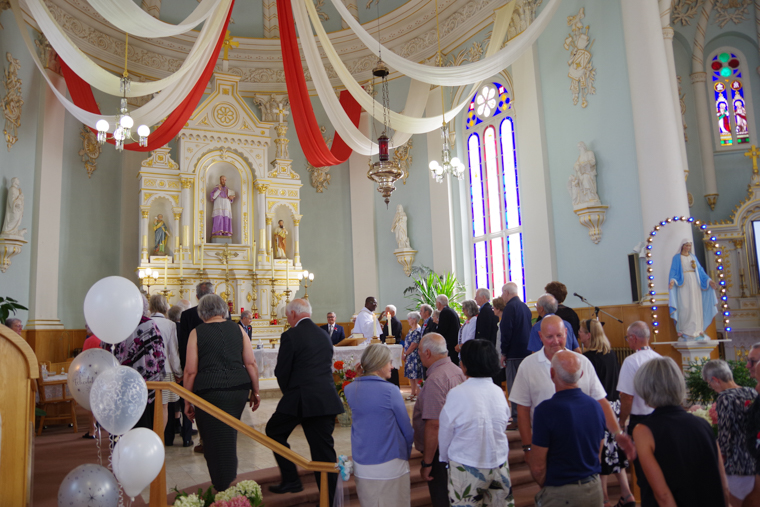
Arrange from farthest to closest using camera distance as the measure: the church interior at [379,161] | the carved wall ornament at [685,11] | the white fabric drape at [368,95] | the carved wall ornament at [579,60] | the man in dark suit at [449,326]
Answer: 1. the carved wall ornament at [685,11]
2. the carved wall ornament at [579,60]
3. the church interior at [379,161]
4. the white fabric drape at [368,95]
5. the man in dark suit at [449,326]

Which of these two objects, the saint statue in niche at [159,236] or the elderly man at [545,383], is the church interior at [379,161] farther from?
the elderly man at [545,383]

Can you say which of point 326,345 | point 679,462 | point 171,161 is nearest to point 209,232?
point 171,161

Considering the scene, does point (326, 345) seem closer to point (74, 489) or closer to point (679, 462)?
point (74, 489)

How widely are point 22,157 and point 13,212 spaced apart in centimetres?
124

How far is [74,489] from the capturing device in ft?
11.0

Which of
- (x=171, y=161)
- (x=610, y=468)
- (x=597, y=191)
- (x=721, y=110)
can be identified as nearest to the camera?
(x=610, y=468)

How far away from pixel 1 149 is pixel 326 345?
331 inches

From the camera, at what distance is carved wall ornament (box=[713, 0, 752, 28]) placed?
37.1 feet

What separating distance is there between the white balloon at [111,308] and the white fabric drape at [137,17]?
4297mm

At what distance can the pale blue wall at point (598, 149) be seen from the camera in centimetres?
876

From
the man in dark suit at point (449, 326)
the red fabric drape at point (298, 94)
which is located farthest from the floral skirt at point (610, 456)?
the red fabric drape at point (298, 94)

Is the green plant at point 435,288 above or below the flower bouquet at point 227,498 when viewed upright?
above

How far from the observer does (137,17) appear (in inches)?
277

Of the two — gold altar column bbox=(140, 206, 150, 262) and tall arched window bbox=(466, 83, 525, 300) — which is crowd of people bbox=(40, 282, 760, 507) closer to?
tall arched window bbox=(466, 83, 525, 300)
